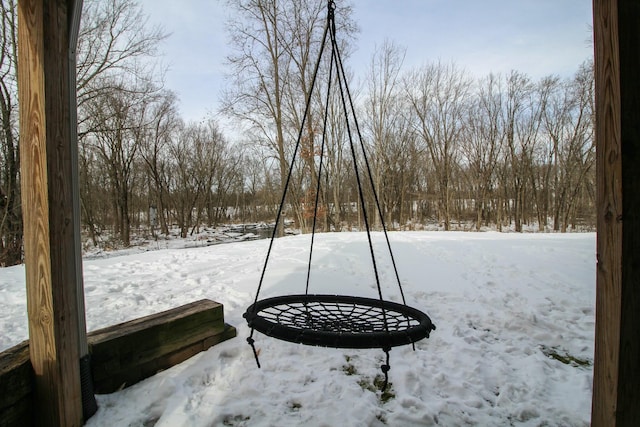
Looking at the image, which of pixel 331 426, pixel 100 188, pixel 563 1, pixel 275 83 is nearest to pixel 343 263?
pixel 331 426

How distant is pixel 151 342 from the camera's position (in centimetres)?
217

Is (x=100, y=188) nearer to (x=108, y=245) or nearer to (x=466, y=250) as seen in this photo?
(x=108, y=245)

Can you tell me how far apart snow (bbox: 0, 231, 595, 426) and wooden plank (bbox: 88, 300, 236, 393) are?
8 centimetres

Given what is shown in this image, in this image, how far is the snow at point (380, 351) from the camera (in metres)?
1.87

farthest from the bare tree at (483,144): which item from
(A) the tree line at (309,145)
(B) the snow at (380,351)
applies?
(B) the snow at (380,351)

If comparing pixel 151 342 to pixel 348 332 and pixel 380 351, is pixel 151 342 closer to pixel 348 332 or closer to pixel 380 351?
pixel 348 332

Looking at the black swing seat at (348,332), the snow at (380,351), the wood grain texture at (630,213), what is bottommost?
the snow at (380,351)

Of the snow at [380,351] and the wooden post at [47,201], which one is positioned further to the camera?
the snow at [380,351]

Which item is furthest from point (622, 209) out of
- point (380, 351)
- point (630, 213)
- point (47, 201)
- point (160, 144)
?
point (160, 144)

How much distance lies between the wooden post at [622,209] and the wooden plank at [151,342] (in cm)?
236

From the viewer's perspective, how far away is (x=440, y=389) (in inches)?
81.9

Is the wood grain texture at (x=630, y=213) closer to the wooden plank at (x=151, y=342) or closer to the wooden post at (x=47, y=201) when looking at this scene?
the wooden post at (x=47, y=201)

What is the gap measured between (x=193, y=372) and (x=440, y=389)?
67.2 inches

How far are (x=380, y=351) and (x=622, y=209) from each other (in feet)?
→ 7.60
